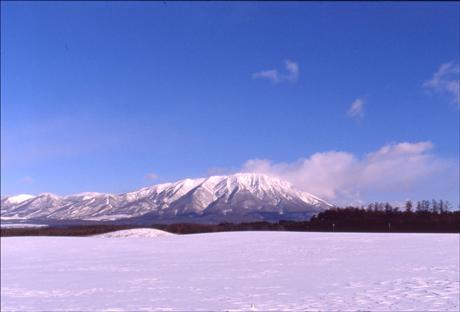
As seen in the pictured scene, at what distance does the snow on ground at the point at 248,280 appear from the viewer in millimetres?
13289

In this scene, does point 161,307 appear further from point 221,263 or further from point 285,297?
point 221,263

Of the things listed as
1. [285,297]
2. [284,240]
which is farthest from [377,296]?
[284,240]

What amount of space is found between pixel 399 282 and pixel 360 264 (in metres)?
6.34

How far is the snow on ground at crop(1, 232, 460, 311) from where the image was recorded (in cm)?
1329

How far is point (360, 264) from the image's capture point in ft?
71.5

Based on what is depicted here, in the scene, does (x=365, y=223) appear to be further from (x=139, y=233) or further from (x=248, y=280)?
(x=248, y=280)

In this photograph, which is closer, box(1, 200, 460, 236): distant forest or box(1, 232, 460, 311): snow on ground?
box(1, 232, 460, 311): snow on ground

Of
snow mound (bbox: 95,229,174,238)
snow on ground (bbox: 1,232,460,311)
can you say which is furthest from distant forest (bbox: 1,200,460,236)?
snow on ground (bbox: 1,232,460,311)

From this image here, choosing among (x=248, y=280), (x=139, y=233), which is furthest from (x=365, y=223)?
(x=248, y=280)

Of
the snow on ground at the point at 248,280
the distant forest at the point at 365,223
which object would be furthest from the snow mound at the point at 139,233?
the snow on ground at the point at 248,280

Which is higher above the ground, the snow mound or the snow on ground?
the snow mound

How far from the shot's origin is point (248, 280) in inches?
720

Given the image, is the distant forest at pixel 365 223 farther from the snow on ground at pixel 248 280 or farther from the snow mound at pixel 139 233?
the snow on ground at pixel 248 280

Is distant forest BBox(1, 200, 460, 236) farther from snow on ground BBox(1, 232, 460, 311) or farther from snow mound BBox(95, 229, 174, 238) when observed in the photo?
snow on ground BBox(1, 232, 460, 311)
